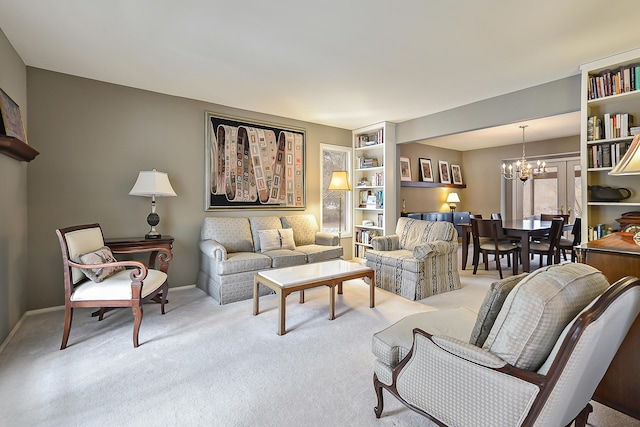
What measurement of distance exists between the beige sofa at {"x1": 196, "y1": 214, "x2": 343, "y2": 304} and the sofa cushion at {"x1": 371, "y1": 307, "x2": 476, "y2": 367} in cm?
219

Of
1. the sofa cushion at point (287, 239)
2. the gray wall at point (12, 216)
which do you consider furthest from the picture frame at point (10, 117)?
the sofa cushion at point (287, 239)

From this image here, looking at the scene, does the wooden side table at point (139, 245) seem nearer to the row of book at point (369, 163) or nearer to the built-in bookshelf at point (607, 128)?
the row of book at point (369, 163)

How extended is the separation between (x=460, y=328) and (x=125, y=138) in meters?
3.98

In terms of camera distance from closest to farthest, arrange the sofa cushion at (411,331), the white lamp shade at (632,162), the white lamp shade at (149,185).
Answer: the sofa cushion at (411,331), the white lamp shade at (632,162), the white lamp shade at (149,185)

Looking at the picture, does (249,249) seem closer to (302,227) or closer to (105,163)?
(302,227)

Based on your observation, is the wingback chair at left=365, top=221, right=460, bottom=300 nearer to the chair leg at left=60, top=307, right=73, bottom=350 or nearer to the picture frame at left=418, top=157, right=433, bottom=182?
the chair leg at left=60, top=307, right=73, bottom=350

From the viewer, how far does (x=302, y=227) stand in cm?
480

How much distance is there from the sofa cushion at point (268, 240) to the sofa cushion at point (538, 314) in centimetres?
333

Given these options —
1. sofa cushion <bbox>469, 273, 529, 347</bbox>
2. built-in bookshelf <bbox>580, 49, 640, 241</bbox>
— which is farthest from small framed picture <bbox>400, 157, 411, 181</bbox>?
sofa cushion <bbox>469, 273, 529, 347</bbox>

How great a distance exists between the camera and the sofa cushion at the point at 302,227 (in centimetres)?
472

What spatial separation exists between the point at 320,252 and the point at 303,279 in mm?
1344

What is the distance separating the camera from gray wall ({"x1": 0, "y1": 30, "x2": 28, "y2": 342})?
2.47 metres

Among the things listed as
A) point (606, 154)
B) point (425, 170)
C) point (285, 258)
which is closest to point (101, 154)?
point (285, 258)

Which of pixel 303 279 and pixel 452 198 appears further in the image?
pixel 452 198
